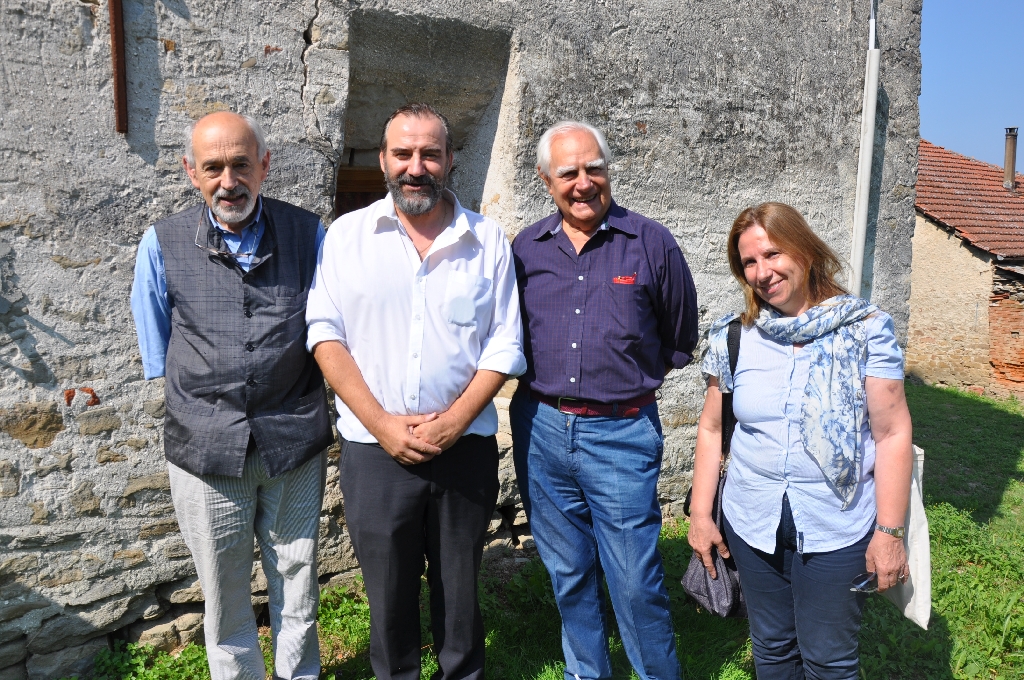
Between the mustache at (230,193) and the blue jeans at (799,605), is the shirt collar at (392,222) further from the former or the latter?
the blue jeans at (799,605)

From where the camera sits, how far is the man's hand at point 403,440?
2203mm

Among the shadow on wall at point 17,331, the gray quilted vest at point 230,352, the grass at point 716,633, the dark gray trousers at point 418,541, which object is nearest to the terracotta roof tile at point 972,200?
the grass at point 716,633

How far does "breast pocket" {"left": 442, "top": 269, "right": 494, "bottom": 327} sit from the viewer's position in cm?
227

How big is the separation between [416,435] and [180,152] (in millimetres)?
1560

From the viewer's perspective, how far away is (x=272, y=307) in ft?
7.47

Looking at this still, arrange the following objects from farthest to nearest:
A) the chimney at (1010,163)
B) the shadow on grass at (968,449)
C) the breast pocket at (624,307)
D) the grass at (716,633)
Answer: the chimney at (1010,163)
the shadow on grass at (968,449)
the grass at (716,633)
the breast pocket at (624,307)

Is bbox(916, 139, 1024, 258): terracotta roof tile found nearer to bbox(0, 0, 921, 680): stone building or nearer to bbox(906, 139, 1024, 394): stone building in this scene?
bbox(906, 139, 1024, 394): stone building

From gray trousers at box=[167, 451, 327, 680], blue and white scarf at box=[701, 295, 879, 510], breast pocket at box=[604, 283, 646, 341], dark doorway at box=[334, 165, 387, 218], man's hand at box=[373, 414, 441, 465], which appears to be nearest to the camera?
blue and white scarf at box=[701, 295, 879, 510]

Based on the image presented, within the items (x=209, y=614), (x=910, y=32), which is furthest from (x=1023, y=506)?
(x=209, y=614)

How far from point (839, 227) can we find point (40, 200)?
13.4ft

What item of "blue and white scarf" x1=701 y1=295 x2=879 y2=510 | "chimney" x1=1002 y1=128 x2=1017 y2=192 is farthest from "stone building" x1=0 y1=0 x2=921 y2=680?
"chimney" x1=1002 y1=128 x2=1017 y2=192

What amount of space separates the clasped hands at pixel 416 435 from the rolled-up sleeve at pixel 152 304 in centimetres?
76

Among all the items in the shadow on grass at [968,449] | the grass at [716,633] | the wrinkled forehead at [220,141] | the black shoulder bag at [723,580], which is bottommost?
the shadow on grass at [968,449]

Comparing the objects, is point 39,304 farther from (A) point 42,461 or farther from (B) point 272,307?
(B) point 272,307
